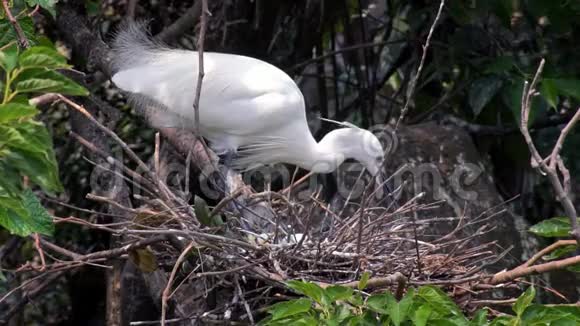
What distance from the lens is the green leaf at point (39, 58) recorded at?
62.3 inches

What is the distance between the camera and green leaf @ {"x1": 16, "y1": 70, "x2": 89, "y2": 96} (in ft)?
5.16

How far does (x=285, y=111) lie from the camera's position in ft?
11.2

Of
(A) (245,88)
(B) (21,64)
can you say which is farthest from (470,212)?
(B) (21,64)

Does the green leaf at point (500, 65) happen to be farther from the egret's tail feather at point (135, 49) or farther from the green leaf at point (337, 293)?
the green leaf at point (337, 293)

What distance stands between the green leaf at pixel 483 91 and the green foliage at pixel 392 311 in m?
1.88

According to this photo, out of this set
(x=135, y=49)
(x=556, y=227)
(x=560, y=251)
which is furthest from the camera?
(x=135, y=49)

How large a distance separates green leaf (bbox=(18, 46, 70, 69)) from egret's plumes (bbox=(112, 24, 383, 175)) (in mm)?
1639

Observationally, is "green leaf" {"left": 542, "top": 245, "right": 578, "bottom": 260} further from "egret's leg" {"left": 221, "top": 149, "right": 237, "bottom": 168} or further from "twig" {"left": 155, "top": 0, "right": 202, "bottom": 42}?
"twig" {"left": 155, "top": 0, "right": 202, "bottom": 42}

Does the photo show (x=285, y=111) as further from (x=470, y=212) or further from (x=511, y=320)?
(x=511, y=320)

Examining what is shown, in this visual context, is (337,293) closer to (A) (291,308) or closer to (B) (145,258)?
(A) (291,308)

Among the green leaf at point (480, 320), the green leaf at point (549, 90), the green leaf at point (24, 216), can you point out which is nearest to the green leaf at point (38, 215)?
the green leaf at point (24, 216)

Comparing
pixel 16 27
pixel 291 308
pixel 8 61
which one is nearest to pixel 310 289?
pixel 291 308

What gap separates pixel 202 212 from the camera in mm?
2330

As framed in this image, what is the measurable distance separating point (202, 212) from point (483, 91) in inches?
65.9
